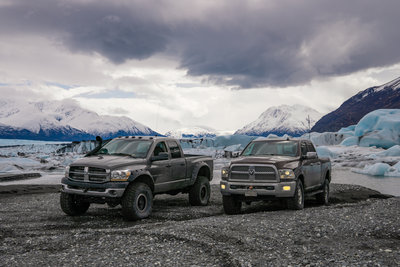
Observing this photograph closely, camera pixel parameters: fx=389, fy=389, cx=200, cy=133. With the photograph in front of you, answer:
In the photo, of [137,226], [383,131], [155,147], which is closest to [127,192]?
[137,226]

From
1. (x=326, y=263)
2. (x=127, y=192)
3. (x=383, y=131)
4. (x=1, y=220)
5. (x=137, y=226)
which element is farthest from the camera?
(x=383, y=131)

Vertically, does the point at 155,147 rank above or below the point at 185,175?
above

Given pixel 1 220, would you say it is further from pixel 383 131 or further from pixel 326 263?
pixel 383 131

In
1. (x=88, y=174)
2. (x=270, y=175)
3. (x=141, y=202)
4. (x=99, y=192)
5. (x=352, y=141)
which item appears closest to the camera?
(x=99, y=192)

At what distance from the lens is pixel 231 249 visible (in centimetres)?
670

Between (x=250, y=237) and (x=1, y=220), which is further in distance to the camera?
(x=1, y=220)

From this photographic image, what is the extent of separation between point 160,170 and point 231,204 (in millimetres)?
2170

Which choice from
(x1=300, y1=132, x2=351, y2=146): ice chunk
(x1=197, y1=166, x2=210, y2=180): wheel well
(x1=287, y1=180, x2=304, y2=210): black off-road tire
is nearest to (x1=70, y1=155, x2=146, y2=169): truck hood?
(x1=197, y1=166, x2=210, y2=180): wheel well

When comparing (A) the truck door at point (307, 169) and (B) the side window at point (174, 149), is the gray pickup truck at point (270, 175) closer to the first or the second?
(A) the truck door at point (307, 169)

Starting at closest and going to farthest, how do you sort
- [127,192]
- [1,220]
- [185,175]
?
[127,192]
[1,220]
[185,175]

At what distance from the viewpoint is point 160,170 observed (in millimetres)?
10750

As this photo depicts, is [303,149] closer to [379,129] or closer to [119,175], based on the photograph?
[119,175]

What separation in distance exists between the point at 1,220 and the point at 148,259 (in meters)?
5.99

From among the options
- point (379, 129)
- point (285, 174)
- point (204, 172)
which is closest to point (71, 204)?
point (204, 172)
